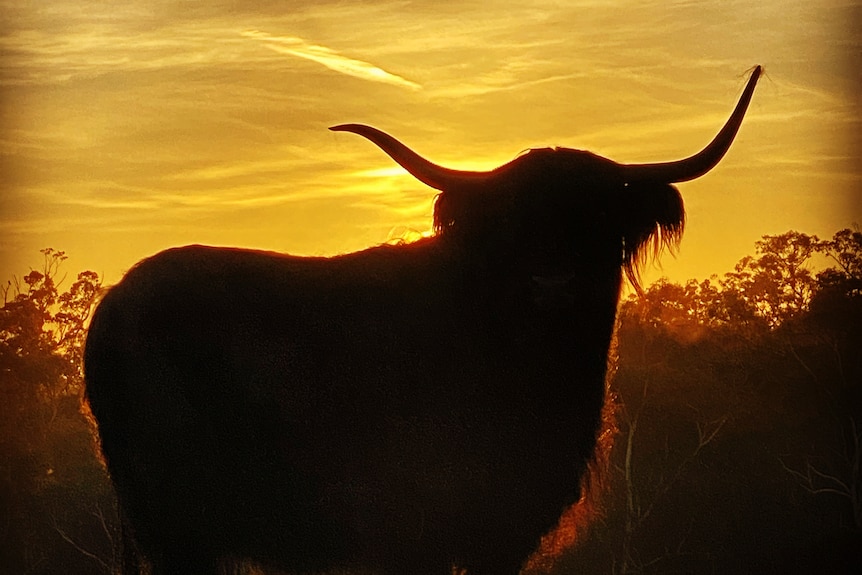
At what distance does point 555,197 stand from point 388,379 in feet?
2.09

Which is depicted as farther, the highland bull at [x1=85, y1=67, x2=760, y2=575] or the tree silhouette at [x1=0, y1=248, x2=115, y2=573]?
the tree silhouette at [x1=0, y1=248, x2=115, y2=573]

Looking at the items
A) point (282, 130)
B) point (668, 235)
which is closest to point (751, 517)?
point (668, 235)

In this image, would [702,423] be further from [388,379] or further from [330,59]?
[330,59]

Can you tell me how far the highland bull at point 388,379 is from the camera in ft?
8.83

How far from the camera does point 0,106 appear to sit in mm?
3805

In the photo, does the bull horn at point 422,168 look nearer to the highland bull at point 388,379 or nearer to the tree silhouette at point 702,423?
the highland bull at point 388,379

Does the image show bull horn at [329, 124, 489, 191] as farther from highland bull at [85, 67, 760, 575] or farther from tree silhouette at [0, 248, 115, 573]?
tree silhouette at [0, 248, 115, 573]

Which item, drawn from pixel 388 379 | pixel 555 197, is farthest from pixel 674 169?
pixel 388 379

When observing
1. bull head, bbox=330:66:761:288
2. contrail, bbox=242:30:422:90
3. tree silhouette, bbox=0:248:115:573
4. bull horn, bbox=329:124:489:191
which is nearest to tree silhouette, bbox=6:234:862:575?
tree silhouette, bbox=0:248:115:573

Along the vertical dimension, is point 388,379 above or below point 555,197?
below

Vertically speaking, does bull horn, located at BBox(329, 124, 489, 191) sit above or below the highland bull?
above

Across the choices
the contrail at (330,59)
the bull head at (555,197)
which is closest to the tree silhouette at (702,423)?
the bull head at (555,197)

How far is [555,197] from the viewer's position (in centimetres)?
275

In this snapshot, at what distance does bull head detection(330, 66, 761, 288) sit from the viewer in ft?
8.98
